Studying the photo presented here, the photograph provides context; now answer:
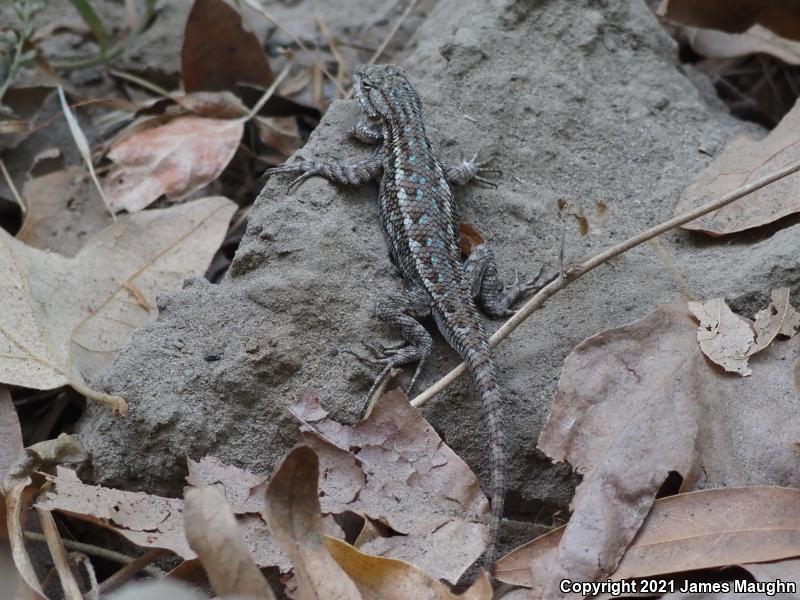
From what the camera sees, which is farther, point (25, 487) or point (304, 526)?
point (25, 487)

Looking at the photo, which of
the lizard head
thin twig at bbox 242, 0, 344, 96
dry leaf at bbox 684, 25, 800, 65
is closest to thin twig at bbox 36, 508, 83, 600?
the lizard head

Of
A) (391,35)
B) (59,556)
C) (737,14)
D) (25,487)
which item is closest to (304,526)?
(59,556)

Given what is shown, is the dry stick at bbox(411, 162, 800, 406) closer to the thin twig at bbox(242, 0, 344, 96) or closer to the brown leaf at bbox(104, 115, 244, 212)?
the brown leaf at bbox(104, 115, 244, 212)

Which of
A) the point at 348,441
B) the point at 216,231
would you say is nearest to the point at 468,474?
the point at 348,441

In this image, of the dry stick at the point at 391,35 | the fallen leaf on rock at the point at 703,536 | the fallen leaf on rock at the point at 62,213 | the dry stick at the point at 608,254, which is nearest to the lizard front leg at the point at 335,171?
the dry stick at the point at 608,254

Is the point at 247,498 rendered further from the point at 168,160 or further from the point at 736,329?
the point at 168,160

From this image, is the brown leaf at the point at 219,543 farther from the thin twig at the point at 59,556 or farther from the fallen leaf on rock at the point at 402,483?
the thin twig at the point at 59,556
